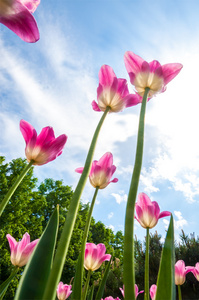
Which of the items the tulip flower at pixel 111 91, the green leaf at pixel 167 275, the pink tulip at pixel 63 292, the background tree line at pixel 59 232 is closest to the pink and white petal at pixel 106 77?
the tulip flower at pixel 111 91

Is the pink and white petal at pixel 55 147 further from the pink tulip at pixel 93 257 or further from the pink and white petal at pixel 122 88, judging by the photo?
the pink tulip at pixel 93 257

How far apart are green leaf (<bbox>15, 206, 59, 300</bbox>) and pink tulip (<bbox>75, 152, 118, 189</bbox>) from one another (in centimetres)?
61

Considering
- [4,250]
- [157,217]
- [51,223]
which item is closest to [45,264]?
[51,223]

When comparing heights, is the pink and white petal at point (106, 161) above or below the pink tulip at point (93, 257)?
above

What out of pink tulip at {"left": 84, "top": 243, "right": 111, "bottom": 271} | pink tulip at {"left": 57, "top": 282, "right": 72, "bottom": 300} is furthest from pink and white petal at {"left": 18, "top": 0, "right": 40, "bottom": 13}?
pink tulip at {"left": 57, "top": 282, "right": 72, "bottom": 300}

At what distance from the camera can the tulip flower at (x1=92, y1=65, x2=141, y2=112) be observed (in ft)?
2.78

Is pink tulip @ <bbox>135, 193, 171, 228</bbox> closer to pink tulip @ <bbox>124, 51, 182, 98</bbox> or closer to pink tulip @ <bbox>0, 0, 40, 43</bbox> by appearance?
pink tulip @ <bbox>124, 51, 182, 98</bbox>

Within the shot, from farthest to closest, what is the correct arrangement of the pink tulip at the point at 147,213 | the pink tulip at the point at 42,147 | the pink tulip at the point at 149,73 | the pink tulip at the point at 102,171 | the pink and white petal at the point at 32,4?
the pink tulip at the point at 147,213 < the pink tulip at the point at 102,171 < the pink tulip at the point at 42,147 < the pink tulip at the point at 149,73 < the pink and white petal at the point at 32,4

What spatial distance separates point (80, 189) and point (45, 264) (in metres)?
0.17

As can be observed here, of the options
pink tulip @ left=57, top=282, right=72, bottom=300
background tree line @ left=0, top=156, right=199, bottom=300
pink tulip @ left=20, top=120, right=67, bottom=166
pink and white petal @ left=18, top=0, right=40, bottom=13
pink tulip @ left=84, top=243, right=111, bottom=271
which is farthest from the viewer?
background tree line @ left=0, top=156, right=199, bottom=300

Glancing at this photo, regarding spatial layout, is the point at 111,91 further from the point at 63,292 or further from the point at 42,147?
the point at 63,292

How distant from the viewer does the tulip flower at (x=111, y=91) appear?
2.78 ft

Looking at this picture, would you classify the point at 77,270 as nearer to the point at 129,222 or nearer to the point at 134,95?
the point at 129,222

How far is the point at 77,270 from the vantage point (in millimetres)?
855
